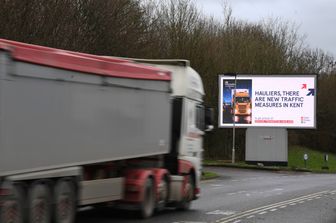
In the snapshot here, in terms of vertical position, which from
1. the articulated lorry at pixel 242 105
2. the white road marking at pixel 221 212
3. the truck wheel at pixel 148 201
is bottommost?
the white road marking at pixel 221 212

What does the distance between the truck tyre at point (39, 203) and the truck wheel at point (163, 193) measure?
171 inches

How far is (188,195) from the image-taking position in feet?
50.7

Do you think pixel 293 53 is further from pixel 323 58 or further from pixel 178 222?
pixel 178 222

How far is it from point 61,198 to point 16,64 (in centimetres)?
249

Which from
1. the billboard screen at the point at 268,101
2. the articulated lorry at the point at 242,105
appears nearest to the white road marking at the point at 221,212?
the billboard screen at the point at 268,101

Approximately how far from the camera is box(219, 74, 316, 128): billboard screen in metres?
48.9

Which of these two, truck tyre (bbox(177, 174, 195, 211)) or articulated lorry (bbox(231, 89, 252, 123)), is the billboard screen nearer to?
articulated lorry (bbox(231, 89, 252, 123))

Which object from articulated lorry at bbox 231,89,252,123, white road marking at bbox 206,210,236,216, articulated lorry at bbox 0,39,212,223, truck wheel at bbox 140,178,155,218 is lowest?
white road marking at bbox 206,210,236,216

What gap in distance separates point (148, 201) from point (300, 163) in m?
46.4

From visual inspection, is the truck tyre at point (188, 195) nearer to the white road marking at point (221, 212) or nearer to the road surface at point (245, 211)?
the road surface at point (245, 211)

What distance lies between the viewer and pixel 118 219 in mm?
13180

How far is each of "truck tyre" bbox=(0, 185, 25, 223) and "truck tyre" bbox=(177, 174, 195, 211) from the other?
6.53 meters

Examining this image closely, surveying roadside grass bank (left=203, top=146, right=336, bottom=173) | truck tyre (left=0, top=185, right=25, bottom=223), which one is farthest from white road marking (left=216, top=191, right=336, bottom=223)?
roadside grass bank (left=203, top=146, right=336, bottom=173)

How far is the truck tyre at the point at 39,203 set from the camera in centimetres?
Answer: 934
